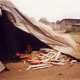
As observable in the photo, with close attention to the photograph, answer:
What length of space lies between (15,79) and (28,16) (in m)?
2.89

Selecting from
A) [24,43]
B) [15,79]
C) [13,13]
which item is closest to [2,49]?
[24,43]

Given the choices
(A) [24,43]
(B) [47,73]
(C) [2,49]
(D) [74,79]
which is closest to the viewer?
(D) [74,79]

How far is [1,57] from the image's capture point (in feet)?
16.6

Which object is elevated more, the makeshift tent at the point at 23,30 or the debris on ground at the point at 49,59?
the makeshift tent at the point at 23,30

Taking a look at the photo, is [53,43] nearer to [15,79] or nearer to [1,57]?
[15,79]

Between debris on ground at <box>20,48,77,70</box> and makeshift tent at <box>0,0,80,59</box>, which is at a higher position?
makeshift tent at <box>0,0,80,59</box>

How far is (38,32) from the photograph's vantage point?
4555mm

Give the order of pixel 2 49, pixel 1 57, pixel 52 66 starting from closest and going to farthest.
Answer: pixel 52 66 < pixel 1 57 < pixel 2 49

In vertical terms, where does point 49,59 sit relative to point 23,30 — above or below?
below

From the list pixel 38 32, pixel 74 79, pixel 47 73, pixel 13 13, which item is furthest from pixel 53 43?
pixel 13 13

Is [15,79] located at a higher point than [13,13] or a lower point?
lower

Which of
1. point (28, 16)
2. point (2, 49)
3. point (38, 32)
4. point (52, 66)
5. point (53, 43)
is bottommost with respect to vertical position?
point (52, 66)

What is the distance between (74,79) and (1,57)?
3.72 meters

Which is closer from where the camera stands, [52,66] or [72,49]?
[52,66]
